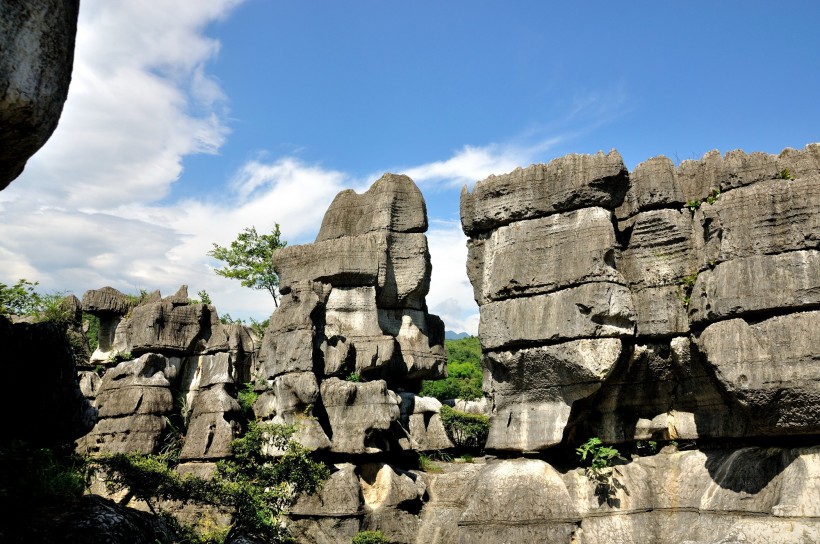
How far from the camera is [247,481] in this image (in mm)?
15555

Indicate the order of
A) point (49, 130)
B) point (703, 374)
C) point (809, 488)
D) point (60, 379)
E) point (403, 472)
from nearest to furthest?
point (49, 130), point (60, 379), point (809, 488), point (703, 374), point (403, 472)

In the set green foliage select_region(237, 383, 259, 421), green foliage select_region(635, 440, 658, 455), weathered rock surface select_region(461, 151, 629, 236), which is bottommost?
green foliage select_region(635, 440, 658, 455)

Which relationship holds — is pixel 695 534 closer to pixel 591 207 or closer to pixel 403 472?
pixel 591 207

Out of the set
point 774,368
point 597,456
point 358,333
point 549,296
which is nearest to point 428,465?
point 358,333

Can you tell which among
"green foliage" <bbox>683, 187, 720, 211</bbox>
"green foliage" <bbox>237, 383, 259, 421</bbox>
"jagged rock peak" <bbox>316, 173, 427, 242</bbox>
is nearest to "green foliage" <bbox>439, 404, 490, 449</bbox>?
"green foliage" <bbox>237, 383, 259, 421</bbox>

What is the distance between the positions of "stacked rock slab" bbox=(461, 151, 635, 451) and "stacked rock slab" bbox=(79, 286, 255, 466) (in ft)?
26.2

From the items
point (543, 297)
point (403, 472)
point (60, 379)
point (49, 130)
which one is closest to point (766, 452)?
point (543, 297)

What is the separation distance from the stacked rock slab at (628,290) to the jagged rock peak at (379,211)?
580 cm

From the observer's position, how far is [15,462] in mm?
8211

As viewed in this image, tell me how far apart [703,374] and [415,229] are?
9.85m

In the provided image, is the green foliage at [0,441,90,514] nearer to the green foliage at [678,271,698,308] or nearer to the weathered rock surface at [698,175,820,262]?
the weathered rock surface at [698,175,820,262]

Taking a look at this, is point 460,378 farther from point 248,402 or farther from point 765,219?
point 765,219

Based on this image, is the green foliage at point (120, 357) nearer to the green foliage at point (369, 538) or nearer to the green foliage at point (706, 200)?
the green foliage at point (369, 538)

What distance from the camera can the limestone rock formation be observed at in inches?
202
